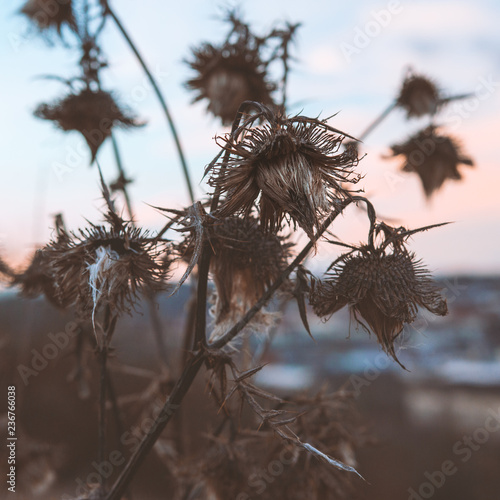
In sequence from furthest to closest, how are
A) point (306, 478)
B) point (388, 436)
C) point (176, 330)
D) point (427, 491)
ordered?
point (176, 330), point (388, 436), point (427, 491), point (306, 478)

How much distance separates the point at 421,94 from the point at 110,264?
1.04 metres

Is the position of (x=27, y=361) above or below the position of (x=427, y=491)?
below

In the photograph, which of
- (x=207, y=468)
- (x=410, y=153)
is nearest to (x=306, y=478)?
(x=207, y=468)

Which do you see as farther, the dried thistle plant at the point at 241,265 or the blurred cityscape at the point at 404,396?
the blurred cityscape at the point at 404,396

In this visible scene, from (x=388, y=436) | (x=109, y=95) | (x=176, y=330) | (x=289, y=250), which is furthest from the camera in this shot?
(x=176, y=330)

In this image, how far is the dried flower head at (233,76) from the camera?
1.11 metres

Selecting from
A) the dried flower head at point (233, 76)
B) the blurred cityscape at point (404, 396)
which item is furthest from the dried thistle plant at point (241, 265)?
the blurred cityscape at point (404, 396)

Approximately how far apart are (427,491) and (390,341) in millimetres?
1978

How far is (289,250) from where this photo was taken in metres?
0.83

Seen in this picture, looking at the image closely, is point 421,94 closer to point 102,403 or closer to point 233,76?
point 233,76

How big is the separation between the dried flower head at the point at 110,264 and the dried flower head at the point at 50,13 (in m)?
0.68

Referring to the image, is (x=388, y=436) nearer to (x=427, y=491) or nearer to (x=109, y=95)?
(x=427, y=491)

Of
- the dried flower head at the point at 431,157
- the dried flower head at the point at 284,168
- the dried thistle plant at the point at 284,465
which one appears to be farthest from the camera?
the dried flower head at the point at 431,157

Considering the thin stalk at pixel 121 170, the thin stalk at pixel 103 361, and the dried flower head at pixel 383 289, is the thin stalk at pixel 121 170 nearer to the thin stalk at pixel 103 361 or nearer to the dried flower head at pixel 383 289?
the thin stalk at pixel 103 361
